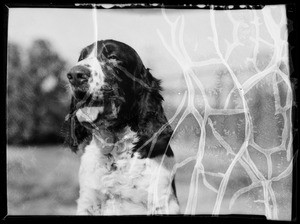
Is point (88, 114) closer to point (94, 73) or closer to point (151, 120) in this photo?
point (94, 73)

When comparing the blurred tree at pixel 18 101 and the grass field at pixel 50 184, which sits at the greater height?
the blurred tree at pixel 18 101

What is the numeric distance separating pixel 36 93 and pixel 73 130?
26cm

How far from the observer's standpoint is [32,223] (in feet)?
5.77

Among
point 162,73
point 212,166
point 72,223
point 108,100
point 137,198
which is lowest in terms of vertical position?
point 72,223

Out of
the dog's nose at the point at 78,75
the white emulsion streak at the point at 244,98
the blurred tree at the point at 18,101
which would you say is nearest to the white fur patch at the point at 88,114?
the dog's nose at the point at 78,75

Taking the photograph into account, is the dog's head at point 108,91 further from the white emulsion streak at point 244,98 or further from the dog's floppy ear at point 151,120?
the white emulsion streak at point 244,98

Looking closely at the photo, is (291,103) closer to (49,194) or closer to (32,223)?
(49,194)

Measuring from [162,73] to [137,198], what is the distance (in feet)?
2.08

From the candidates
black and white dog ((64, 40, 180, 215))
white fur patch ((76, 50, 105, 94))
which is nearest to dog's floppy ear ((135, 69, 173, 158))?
black and white dog ((64, 40, 180, 215))

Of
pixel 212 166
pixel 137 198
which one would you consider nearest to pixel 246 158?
pixel 212 166

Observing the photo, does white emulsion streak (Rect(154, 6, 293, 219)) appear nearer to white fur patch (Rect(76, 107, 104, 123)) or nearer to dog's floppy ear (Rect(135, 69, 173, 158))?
dog's floppy ear (Rect(135, 69, 173, 158))

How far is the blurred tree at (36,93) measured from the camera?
1.77 metres

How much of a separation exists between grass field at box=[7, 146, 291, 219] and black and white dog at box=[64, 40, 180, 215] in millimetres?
48

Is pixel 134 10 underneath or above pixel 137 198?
above
